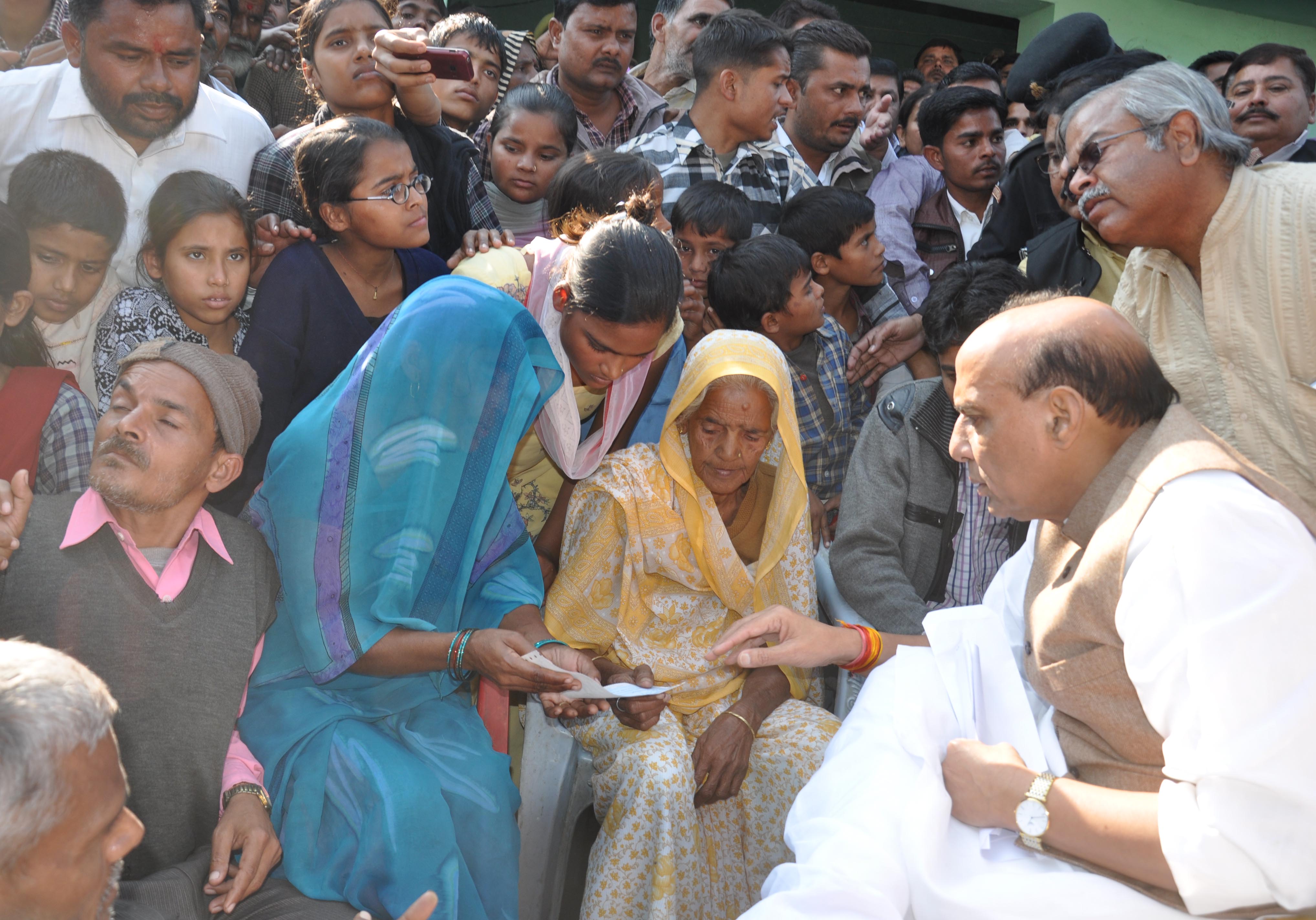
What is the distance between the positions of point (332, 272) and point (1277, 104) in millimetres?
4463

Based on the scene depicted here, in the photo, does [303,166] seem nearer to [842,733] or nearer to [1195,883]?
[842,733]

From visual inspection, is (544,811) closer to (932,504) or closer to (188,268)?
(932,504)

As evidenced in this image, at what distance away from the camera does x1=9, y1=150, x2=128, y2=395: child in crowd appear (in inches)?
112

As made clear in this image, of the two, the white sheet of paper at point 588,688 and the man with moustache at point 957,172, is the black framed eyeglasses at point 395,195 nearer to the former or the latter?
the white sheet of paper at point 588,688

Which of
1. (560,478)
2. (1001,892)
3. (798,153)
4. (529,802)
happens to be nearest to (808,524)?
(560,478)

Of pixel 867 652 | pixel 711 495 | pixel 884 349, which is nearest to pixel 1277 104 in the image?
pixel 884 349

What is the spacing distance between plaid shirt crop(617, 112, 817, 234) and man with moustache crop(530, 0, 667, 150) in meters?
0.29

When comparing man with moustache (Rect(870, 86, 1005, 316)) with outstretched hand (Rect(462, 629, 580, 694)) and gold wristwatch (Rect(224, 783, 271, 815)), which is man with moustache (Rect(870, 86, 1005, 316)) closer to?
outstretched hand (Rect(462, 629, 580, 694))

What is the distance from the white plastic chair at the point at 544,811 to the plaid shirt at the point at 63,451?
129cm

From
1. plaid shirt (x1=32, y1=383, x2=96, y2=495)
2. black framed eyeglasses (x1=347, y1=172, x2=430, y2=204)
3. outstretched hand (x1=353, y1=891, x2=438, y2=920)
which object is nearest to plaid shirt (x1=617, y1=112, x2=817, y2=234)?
black framed eyeglasses (x1=347, y1=172, x2=430, y2=204)

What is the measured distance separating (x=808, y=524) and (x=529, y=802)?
1196mm

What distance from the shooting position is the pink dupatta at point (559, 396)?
10.4ft

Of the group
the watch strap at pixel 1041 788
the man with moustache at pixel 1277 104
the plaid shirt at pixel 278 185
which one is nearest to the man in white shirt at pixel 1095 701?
the watch strap at pixel 1041 788

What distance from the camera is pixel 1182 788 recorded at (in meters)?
1.82
